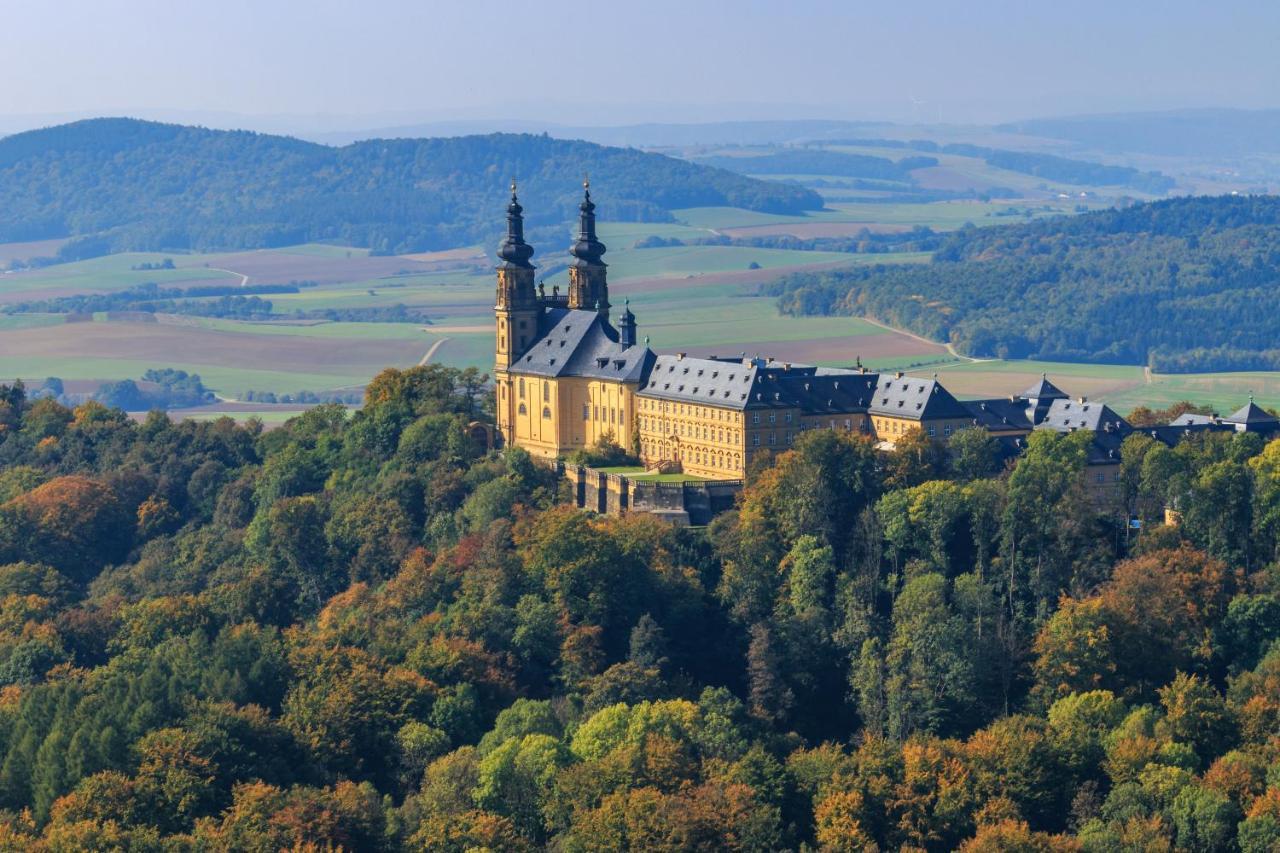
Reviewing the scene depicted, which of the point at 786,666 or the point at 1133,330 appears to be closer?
the point at 786,666

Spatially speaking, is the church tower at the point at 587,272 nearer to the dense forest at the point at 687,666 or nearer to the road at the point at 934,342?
the dense forest at the point at 687,666

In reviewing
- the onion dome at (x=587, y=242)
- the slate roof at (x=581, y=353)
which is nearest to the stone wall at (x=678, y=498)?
the slate roof at (x=581, y=353)

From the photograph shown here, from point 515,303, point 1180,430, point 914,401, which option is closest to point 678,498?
point 914,401

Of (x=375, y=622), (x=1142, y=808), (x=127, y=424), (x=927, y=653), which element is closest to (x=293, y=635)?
(x=375, y=622)

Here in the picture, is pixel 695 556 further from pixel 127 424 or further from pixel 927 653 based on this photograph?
pixel 127 424

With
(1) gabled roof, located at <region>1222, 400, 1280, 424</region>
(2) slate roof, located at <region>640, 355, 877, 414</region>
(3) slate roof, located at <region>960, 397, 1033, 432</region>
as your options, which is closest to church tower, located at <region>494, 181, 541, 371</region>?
(2) slate roof, located at <region>640, 355, 877, 414</region>
